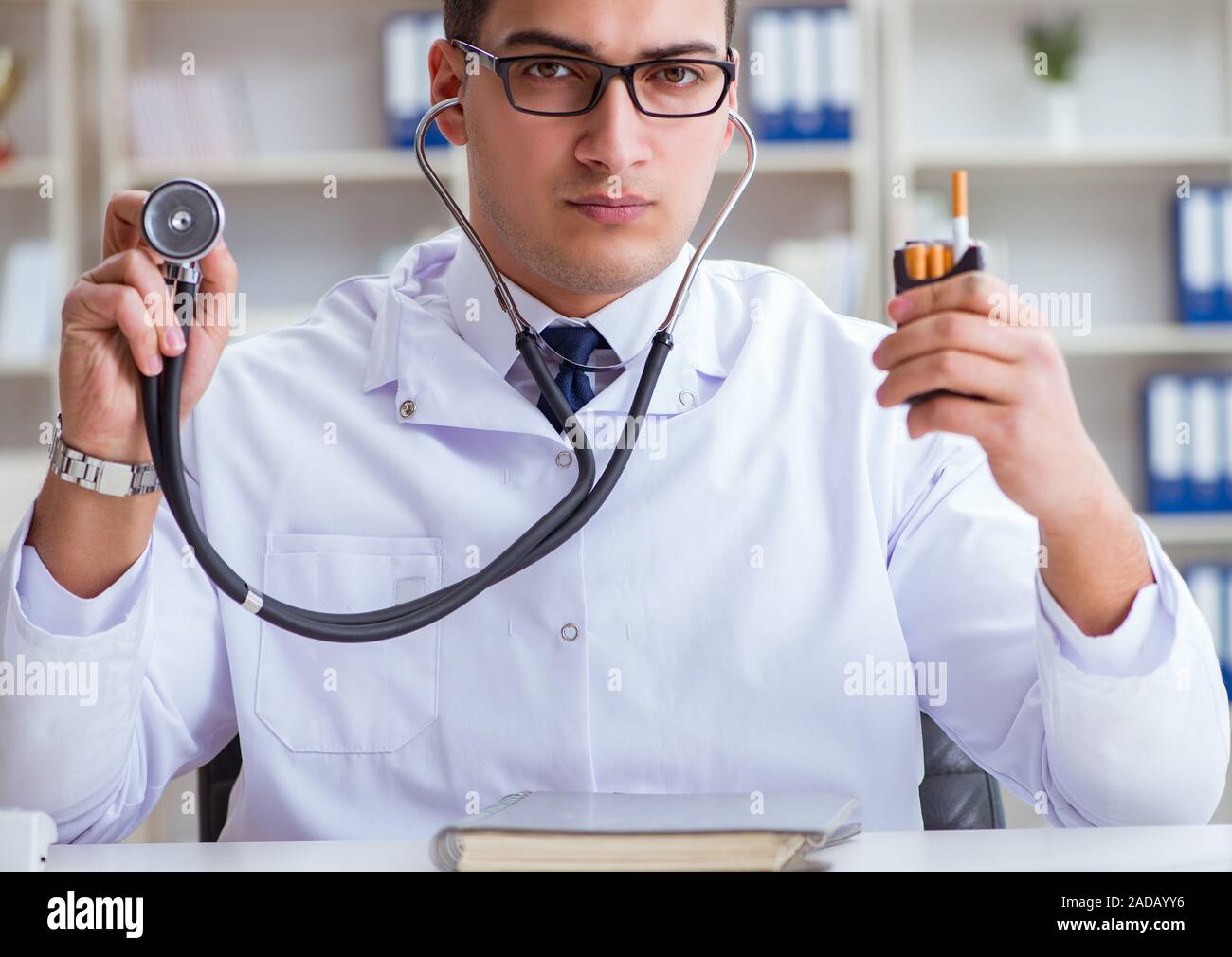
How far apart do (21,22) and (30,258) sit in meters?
0.60

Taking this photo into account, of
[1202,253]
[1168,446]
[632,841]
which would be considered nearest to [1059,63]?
[1202,253]

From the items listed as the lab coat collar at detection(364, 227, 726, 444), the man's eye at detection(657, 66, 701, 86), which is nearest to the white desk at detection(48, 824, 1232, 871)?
the lab coat collar at detection(364, 227, 726, 444)

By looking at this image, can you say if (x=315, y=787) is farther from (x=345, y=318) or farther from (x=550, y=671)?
(x=345, y=318)

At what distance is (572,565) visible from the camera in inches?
44.7

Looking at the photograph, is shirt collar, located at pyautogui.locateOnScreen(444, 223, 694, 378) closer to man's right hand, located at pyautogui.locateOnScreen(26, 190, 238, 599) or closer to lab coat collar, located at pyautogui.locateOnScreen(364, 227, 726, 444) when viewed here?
lab coat collar, located at pyautogui.locateOnScreen(364, 227, 726, 444)

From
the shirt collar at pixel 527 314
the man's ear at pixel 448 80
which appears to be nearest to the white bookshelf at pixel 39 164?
the man's ear at pixel 448 80

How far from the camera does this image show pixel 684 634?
3.76 feet

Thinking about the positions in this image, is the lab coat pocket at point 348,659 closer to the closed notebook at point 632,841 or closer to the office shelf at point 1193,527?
the closed notebook at point 632,841

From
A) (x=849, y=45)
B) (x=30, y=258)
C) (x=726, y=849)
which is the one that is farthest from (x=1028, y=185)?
(x=726, y=849)

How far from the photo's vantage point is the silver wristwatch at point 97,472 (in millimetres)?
915

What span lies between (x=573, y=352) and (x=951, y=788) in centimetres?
55

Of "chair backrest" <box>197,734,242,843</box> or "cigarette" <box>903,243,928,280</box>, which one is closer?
"cigarette" <box>903,243,928,280</box>

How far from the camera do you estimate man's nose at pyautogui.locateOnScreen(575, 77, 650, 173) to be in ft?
3.59

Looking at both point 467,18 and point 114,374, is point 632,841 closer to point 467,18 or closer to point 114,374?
point 114,374
